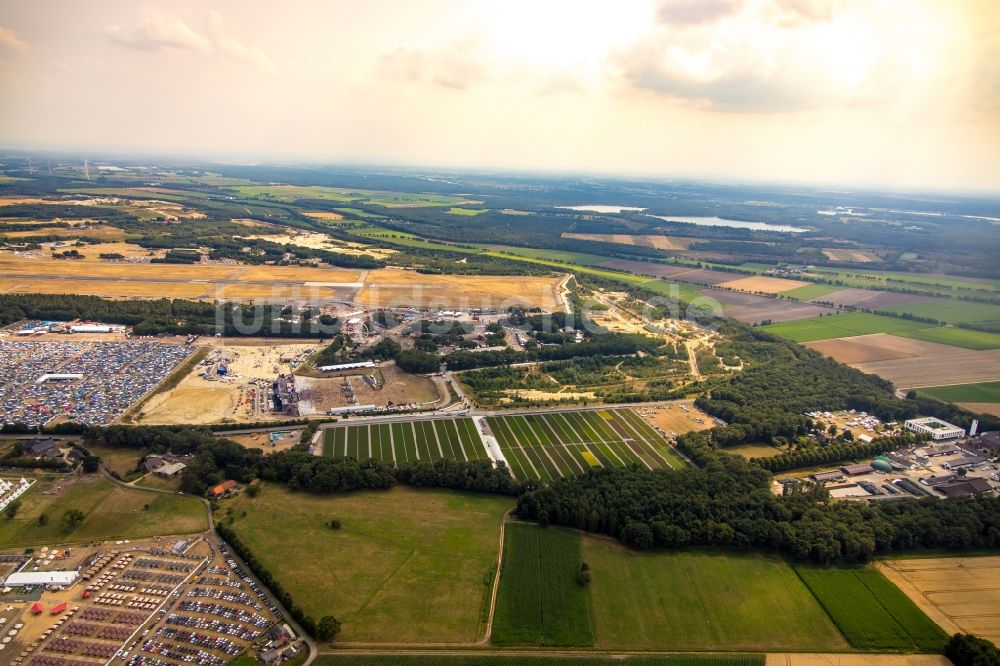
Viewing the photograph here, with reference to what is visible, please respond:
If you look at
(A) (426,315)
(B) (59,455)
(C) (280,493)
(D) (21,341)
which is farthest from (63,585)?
(A) (426,315)

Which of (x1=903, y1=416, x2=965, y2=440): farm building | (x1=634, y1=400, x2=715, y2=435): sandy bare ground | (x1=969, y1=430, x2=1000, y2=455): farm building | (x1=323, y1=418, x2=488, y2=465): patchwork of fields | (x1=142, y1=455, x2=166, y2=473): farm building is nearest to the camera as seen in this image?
(x1=142, y1=455, x2=166, y2=473): farm building

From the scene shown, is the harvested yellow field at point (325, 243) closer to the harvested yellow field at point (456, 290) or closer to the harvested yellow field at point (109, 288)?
the harvested yellow field at point (456, 290)

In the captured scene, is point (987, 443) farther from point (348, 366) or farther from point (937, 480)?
point (348, 366)

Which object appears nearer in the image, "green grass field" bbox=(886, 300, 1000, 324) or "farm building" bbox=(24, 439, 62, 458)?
"farm building" bbox=(24, 439, 62, 458)

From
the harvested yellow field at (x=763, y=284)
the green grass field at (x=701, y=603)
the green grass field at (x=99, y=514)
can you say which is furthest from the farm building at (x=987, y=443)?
the green grass field at (x=99, y=514)

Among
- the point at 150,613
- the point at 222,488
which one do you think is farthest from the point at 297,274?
the point at 150,613

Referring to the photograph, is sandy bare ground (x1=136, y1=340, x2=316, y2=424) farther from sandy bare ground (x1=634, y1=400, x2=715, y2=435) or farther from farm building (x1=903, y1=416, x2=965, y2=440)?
farm building (x1=903, y1=416, x2=965, y2=440)

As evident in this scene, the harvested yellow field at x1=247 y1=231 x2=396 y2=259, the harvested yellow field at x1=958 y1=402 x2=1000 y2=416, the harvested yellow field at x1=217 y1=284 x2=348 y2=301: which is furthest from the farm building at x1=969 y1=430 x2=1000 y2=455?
the harvested yellow field at x1=247 y1=231 x2=396 y2=259
